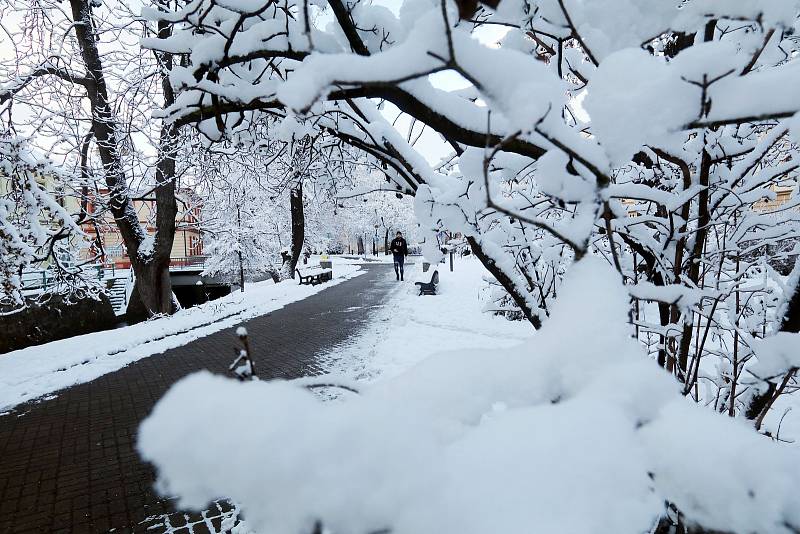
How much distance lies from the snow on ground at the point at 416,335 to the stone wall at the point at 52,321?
6.15 metres

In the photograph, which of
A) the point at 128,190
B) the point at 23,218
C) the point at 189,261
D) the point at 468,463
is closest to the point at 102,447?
the point at 23,218

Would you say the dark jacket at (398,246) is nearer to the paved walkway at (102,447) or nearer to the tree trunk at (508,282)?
the paved walkway at (102,447)

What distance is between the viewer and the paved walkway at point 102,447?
11.4 feet

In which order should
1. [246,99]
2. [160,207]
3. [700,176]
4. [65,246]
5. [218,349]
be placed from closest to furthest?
[700,176] → [246,99] → [65,246] → [218,349] → [160,207]

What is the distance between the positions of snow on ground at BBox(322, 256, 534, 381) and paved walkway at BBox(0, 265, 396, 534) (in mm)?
688

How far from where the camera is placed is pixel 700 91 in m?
1.07

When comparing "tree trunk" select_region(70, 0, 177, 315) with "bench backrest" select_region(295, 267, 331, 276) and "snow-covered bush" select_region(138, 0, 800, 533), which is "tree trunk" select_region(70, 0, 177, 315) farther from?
"bench backrest" select_region(295, 267, 331, 276)

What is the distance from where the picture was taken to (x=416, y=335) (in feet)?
29.2

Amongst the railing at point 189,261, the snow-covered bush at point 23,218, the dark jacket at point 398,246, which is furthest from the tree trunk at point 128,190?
the railing at point 189,261

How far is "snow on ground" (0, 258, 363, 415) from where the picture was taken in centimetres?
683

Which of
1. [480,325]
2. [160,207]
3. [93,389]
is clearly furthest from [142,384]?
[480,325]

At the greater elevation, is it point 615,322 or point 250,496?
point 615,322

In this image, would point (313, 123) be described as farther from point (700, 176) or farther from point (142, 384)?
point (142, 384)

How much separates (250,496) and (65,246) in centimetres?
909
